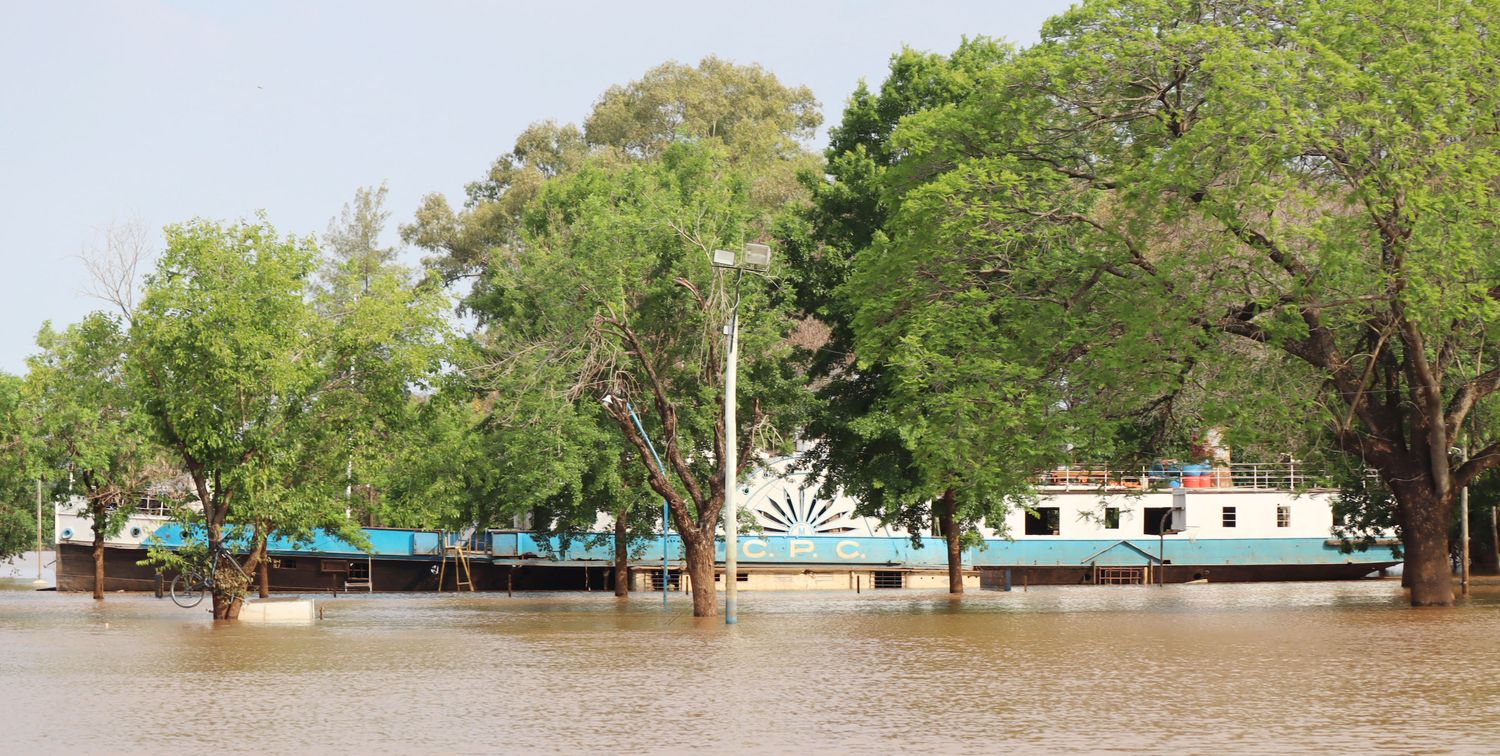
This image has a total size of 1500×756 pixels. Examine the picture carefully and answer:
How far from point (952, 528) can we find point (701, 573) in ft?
41.8

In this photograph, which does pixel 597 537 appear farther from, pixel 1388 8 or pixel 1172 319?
Answer: pixel 1388 8

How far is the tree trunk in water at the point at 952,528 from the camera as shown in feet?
145

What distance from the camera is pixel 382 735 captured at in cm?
1332

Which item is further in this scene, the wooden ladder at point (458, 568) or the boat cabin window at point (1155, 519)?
the boat cabin window at point (1155, 519)

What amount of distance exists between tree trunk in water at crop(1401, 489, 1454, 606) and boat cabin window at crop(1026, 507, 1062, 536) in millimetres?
31168

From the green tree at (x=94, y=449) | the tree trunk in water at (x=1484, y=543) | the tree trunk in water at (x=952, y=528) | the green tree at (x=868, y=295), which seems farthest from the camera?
the tree trunk in water at (x=1484, y=543)

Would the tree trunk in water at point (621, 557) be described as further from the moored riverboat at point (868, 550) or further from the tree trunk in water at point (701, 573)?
the tree trunk in water at point (701, 573)

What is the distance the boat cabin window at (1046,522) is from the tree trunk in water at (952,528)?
16.3 metres

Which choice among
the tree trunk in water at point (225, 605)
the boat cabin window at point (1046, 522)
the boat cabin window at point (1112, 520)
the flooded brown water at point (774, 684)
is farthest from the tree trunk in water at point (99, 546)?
the boat cabin window at point (1112, 520)

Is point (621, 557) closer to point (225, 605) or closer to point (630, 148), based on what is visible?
point (225, 605)

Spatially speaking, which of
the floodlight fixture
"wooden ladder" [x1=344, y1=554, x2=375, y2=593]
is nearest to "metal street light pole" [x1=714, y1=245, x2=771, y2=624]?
the floodlight fixture

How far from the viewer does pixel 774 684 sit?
17.9 m

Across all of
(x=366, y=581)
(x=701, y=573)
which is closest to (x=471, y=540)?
(x=366, y=581)

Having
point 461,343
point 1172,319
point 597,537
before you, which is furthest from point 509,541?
point 1172,319
